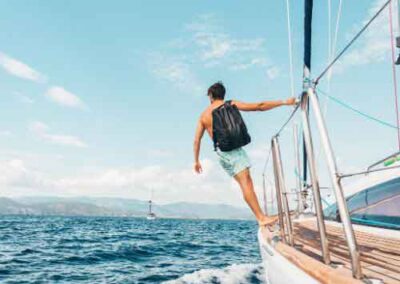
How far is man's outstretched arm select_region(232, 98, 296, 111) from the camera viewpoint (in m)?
3.37

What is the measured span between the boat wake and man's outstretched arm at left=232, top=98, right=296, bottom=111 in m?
6.57

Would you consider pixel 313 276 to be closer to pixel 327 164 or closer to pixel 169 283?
pixel 327 164

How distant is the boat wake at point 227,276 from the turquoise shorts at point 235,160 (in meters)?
6.10

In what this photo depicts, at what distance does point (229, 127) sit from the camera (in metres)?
3.74

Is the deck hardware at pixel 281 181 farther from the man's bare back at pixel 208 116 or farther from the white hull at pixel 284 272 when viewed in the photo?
the man's bare back at pixel 208 116

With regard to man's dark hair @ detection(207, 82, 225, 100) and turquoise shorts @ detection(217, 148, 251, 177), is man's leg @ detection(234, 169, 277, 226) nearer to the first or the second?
turquoise shorts @ detection(217, 148, 251, 177)

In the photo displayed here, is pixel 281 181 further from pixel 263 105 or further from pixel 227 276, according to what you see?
pixel 227 276

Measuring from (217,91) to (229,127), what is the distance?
0.50 m

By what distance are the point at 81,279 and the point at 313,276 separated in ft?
28.3

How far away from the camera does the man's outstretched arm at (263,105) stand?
3.37 meters

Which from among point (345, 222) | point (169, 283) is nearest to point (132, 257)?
point (169, 283)

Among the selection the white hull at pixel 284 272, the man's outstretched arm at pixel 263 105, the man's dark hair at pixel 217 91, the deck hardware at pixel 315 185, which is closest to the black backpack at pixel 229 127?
the man's outstretched arm at pixel 263 105

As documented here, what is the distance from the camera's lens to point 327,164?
6.89ft

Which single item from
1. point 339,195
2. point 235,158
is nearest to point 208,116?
point 235,158
